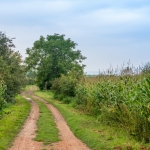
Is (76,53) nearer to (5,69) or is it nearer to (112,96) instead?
(5,69)

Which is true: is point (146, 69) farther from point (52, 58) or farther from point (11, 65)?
point (52, 58)

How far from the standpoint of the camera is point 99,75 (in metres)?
23.5

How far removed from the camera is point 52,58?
213 ft

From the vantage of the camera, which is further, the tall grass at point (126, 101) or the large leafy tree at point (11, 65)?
the large leafy tree at point (11, 65)

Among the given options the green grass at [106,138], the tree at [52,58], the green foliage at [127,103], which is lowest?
the green grass at [106,138]

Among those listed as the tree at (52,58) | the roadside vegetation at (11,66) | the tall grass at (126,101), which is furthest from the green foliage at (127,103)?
the tree at (52,58)

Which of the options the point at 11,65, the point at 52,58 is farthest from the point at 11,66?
the point at 52,58

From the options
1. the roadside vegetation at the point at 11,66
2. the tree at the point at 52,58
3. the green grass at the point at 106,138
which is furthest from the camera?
the tree at the point at 52,58

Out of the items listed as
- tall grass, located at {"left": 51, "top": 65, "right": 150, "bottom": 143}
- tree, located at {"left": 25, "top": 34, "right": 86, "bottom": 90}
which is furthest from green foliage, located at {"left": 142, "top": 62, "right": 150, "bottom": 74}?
tree, located at {"left": 25, "top": 34, "right": 86, "bottom": 90}

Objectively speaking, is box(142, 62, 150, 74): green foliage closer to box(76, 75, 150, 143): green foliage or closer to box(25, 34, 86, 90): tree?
box(76, 75, 150, 143): green foliage

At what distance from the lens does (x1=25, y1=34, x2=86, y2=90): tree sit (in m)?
64.1

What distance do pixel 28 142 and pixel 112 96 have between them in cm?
651

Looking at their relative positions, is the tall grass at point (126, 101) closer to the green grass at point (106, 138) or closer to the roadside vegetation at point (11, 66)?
the green grass at point (106, 138)

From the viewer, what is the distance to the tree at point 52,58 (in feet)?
210
